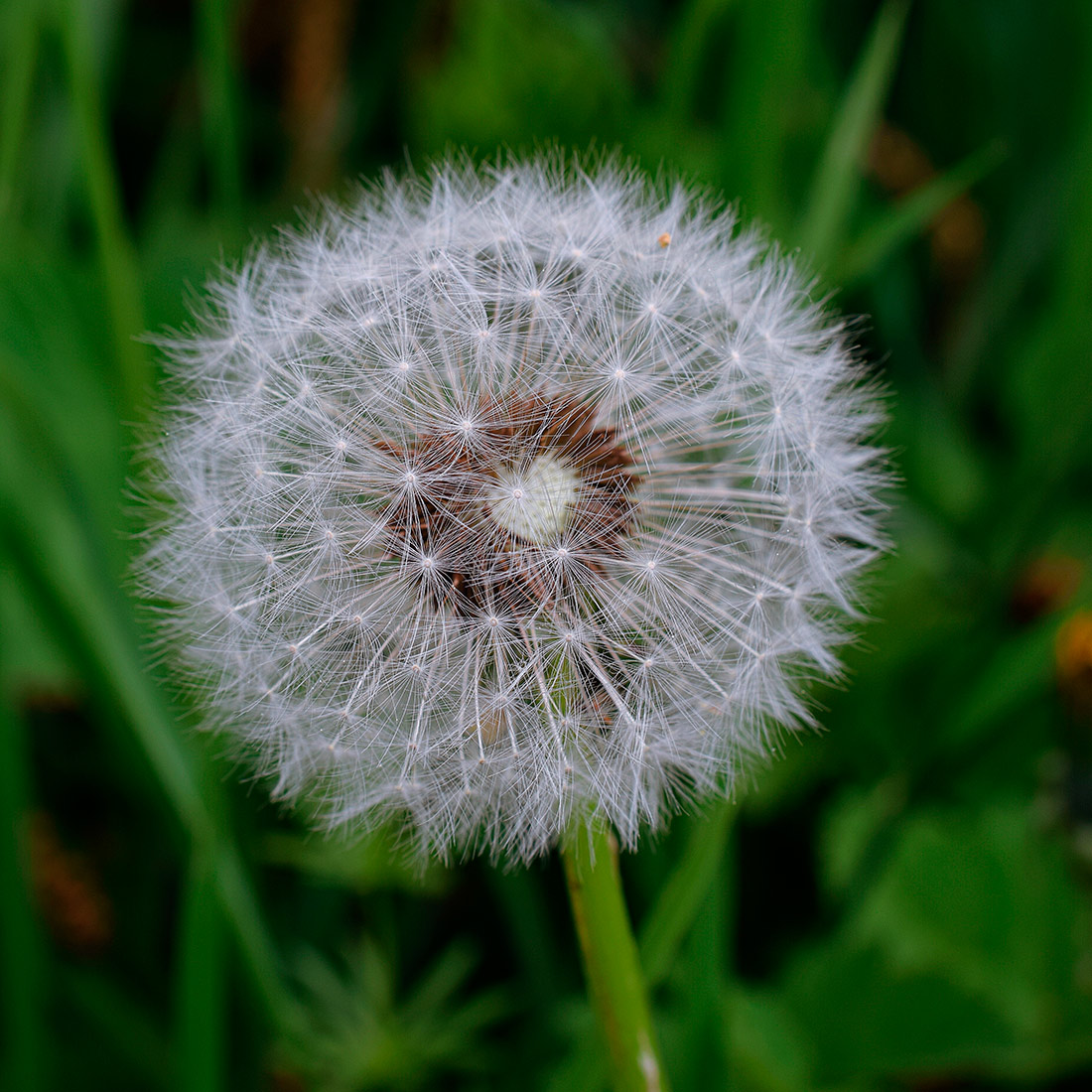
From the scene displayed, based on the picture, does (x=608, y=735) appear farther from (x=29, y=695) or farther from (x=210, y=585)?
(x=29, y=695)

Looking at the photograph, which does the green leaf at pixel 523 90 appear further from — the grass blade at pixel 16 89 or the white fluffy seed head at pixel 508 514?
the white fluffy seed head at pixel 508 514

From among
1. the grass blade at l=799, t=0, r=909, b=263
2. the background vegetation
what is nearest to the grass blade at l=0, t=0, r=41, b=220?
the background vegetation

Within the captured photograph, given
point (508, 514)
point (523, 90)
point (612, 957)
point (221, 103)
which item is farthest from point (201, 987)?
point (523, 90)

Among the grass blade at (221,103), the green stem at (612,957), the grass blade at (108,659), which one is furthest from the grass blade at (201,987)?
the grass blade at (221,103)

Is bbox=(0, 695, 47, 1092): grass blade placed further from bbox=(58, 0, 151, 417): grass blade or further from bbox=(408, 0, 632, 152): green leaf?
bbox=(408, 0, 632, 152): green leaf

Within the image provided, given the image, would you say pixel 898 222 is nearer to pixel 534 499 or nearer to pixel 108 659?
pixel 534 499

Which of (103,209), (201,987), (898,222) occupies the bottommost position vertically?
(201,987)

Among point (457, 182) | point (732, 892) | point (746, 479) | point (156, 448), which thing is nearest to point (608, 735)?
point (746, 479)

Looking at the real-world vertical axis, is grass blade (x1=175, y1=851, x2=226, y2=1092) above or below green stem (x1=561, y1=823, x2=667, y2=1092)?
above
